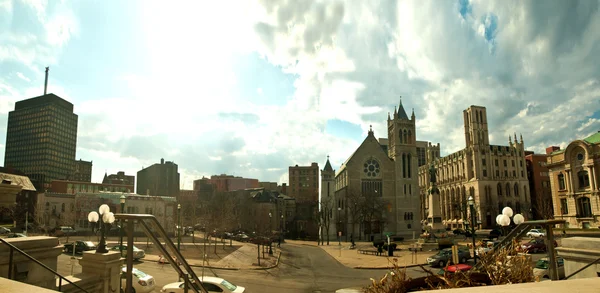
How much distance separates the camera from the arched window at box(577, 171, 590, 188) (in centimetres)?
4588

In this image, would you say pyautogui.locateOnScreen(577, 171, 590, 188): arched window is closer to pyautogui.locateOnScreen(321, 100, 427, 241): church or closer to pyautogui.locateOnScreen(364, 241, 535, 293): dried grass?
pyautogui.locateOnScreen(321, 100, 427, 241): church

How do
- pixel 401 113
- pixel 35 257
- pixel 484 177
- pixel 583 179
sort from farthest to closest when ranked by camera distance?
pixel 484 177 → pixel 401 113 → pixel 583 179 → pixel 35 257

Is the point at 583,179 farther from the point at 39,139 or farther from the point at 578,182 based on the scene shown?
the point at 39,139

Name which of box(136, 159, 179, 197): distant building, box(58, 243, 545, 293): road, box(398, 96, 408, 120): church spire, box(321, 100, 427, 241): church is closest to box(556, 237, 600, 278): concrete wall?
box(58, 243, 545, 293): road

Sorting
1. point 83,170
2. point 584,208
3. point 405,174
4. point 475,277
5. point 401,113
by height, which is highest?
point 401,113

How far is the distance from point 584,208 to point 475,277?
55180 millimetres

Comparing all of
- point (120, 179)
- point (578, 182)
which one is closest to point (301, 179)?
point (120, 179)

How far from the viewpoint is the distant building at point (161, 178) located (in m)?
135

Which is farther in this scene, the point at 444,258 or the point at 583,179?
the point at 583,179

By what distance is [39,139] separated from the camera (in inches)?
5458

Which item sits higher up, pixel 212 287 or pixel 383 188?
pixel 383 188

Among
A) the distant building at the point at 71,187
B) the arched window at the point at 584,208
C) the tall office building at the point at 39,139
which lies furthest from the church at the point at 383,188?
the tall office building at the point at 39,139

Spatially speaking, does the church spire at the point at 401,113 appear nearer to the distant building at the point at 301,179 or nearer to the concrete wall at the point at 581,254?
the concrete wall at the point at 581,254

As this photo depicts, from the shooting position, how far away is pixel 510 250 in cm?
537
